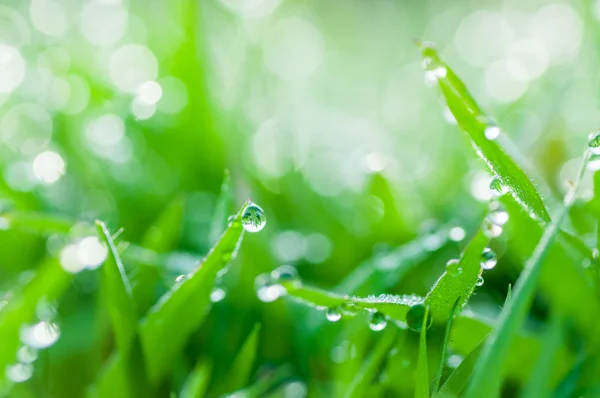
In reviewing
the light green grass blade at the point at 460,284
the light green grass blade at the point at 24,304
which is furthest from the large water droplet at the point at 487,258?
the light green grass blade at the point at 24,304

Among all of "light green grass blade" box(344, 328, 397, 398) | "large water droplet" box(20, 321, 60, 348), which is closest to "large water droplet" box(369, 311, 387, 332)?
"light green grass blade" box(344, 328, 397, 398)

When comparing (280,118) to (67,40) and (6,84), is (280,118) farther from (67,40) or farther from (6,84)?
(67,40)

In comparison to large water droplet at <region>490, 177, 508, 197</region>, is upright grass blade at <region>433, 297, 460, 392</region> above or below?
below

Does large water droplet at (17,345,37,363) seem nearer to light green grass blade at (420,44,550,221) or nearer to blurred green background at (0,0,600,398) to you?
blurred green background at (0,0,600,398)

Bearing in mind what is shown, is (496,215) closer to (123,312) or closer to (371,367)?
(371,367)

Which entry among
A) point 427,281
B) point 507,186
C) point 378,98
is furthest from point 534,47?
point 507,186

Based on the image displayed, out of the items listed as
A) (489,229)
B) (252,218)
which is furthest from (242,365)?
(489,229)
